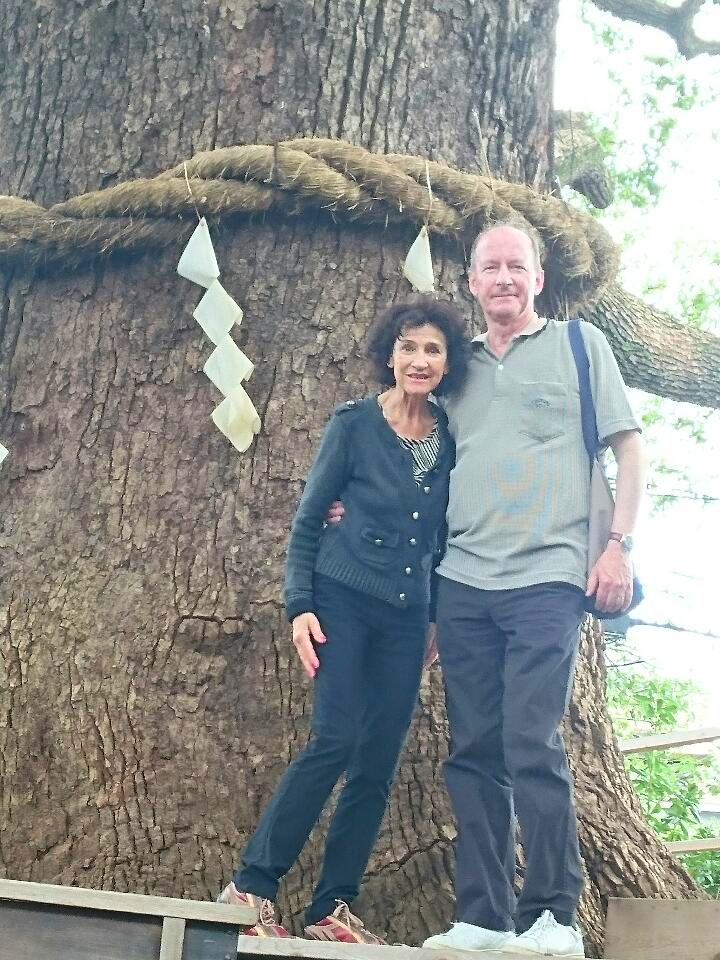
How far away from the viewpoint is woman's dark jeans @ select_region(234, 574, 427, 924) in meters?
2.15

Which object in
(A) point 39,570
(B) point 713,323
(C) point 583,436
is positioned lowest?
(A) point 39,570

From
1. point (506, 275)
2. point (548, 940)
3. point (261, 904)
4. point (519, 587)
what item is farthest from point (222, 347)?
point (548, 940)

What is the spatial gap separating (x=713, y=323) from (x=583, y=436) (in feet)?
16.2

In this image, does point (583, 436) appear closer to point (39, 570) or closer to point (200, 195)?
point (200, 195)

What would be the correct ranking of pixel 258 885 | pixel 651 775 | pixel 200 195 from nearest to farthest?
pixel 258 885 < pixel 200 195 < pixel 651 775

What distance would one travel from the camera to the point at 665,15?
14.5ft

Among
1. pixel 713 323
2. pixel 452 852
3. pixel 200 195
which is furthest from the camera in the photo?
pixel 713 323

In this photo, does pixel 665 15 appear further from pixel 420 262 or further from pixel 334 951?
pixel 334 951

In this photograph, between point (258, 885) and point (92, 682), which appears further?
point (92, 682)

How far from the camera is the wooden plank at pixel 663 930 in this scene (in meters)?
2.17

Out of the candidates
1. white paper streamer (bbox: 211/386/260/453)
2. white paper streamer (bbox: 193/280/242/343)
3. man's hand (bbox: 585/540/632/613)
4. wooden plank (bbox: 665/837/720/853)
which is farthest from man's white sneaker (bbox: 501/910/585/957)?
wooden plank (bbox: 665/837/720/853)

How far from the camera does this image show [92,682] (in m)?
2.60

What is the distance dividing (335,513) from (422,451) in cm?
21

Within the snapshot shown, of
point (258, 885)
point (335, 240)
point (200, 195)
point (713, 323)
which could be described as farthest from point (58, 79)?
point (713, 323)
